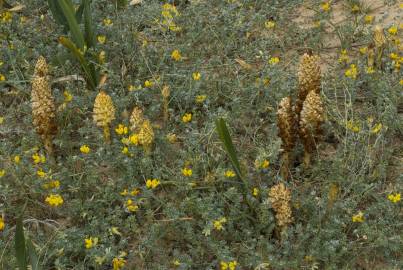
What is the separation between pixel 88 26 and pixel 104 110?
0.83 meters

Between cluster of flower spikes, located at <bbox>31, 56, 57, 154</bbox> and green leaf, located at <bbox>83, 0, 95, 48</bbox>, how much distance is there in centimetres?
60

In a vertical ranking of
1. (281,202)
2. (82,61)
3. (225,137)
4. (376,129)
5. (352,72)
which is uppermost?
(82,61)

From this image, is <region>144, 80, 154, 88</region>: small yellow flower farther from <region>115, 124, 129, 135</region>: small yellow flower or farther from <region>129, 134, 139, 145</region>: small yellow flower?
<region>129, 134, 139, 145</region>: small yellow flower

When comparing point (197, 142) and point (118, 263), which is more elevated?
point (197, 142)

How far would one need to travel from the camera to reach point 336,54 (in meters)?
4.32

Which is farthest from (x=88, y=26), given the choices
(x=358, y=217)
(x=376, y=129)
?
(x=358, y=217)

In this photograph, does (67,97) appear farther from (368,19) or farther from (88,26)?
(368,19)

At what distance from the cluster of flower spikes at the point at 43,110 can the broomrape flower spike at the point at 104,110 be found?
26 centimetres

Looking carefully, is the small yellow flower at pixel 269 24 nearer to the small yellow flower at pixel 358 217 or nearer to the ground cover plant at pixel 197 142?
the ground cover plant at pixel 197 142

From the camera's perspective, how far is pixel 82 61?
3.65 metres

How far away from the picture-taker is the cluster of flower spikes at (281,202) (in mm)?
2801

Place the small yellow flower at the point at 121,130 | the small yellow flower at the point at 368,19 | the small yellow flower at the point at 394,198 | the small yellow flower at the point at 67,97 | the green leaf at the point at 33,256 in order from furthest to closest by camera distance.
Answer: the small yellow flower at the point at 368,19 → the small yellow flower at the point at 67,97 → the small yellow flower at the point at 121,130 → the small yellow flower at the point at 394,198 → the green leaf at the point at 33,256

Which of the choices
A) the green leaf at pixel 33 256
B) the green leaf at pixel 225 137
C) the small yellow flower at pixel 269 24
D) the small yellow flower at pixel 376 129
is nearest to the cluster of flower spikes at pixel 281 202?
the green leaf at pixel 225 137

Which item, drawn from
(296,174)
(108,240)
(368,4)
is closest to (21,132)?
(108,240)
